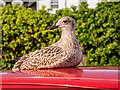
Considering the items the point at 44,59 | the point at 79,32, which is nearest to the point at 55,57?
the point at 44,59

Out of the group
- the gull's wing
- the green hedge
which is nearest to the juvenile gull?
the gull's wing

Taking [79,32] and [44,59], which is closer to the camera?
[44,59]

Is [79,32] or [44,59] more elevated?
[79,32]

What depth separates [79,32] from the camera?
5.43 meters

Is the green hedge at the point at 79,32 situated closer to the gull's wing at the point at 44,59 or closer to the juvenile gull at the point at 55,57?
the juvenile gull at the point at 55,57

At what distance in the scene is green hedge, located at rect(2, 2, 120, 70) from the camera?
5.06 m

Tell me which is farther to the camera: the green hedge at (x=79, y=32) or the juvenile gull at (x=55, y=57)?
the green hedge at (x=79, y=32)

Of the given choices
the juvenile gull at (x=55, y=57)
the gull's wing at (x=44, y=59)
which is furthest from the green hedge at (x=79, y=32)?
the gull's wing at (x=44, y=59)

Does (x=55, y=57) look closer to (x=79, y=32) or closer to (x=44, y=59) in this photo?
(x=44, y=59)

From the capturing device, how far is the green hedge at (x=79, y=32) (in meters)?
5.06

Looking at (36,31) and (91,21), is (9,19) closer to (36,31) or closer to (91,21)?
(36,31)

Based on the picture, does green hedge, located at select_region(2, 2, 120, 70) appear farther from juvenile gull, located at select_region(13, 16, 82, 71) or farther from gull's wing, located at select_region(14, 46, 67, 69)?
gull's wing, located at select_region(14, 46, 67, 69)

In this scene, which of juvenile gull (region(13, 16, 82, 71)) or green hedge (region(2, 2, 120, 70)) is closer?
juvenile gull (region(13, 16, 82, 71))

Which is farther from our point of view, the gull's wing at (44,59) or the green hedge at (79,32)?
the green hedge at (79,32)
